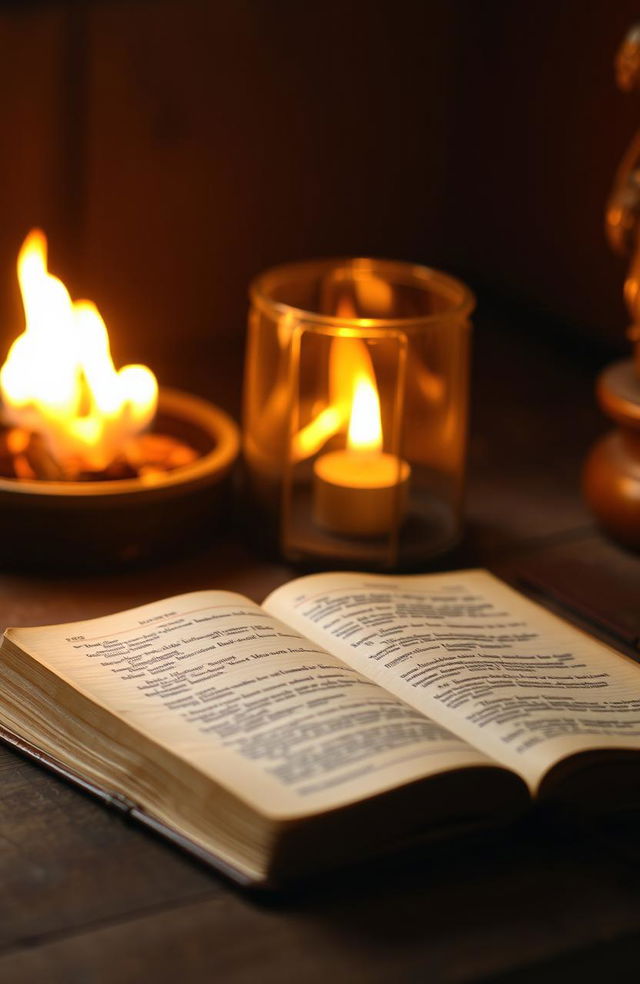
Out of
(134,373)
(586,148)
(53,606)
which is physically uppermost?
(586,148)

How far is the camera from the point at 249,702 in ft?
2.91

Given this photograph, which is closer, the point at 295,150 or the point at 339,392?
the point at 339,392

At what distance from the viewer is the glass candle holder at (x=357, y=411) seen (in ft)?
4.00

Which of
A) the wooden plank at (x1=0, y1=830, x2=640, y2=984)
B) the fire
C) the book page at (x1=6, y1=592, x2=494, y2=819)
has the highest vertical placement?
the fire

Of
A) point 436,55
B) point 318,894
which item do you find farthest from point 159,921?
point 436,55

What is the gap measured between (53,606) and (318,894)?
43 cm

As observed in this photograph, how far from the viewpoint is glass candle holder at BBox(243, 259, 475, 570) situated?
1.22 m

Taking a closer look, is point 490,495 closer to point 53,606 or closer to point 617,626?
point 617,626

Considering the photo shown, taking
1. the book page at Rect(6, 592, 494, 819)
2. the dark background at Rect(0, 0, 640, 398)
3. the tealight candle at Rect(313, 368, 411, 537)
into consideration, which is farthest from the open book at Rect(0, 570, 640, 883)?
the dark background at Rect(0, 0, 640, 398)

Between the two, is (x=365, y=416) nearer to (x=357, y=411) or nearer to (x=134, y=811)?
(x=357, y=411)

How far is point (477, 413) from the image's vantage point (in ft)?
5.25

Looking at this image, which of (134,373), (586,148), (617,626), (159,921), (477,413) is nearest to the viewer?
(159,921)

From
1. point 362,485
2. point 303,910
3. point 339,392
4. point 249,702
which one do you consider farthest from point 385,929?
point 339,392

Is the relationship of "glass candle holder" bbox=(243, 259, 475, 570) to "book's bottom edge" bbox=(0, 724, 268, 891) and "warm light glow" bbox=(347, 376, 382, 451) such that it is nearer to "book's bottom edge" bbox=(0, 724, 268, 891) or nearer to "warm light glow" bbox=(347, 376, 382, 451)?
"warm light glow" bbox=(347, 376, 382, 451)
